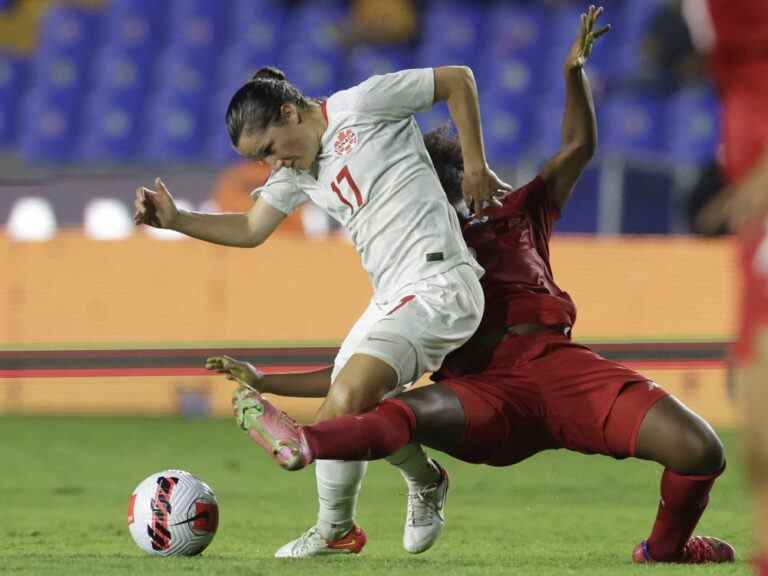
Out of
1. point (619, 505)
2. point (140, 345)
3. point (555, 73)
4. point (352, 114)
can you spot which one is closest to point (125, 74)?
point (555, 73)

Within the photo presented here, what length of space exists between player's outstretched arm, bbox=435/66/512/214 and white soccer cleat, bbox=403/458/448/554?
1.15 meters

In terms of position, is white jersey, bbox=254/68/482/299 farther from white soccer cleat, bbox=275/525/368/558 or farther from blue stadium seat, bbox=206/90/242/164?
blue stadium seat, bbox=206/90/242/164

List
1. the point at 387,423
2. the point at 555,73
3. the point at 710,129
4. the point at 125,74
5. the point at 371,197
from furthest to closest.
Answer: the point at 125,74
the point at 555,73
the point at 710,129
the point at 371,197
the point at 387,423

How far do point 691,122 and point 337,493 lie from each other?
35.1 ft

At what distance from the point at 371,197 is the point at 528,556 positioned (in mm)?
1493

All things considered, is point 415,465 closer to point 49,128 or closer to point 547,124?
point 547,124

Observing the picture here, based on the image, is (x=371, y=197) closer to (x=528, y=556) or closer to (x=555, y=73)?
(x=528, y=556)

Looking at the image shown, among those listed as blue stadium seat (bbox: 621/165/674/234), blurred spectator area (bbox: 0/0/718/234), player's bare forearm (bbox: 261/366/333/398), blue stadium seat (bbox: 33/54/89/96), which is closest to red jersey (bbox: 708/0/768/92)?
player's bare forearm (bbox: 261/366/333/398)

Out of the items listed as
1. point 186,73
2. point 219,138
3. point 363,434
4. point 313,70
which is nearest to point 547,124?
point 313,70

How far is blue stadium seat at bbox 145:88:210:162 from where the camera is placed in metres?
17.3

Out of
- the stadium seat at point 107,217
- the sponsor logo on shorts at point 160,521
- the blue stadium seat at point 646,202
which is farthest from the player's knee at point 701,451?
the stadium seat at point 107,217

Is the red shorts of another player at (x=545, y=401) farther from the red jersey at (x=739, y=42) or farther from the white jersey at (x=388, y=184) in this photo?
the red jersey at (x=739, y=42)

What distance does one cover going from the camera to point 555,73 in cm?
1698

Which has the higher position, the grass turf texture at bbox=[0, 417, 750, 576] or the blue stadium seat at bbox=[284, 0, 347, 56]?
the blue stadium seat at bbox=[284, 0, 347, 56]
